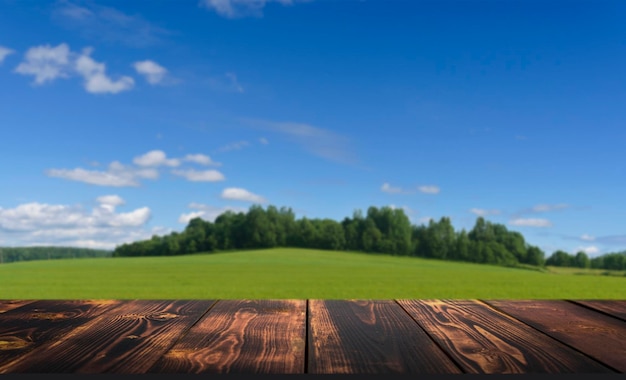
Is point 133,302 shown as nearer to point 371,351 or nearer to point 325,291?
point 371,351

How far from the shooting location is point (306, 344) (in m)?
1.36

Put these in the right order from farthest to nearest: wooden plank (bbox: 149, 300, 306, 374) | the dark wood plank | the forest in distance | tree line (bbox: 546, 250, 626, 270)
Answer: the forest in distance, tree line (bbox: 546, 250, 626, 270), the dark wood plank, wooden plank (bbox: 149, 300, 306, 374)

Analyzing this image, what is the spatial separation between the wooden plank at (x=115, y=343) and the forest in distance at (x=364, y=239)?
53631 mm

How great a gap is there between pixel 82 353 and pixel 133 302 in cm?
90

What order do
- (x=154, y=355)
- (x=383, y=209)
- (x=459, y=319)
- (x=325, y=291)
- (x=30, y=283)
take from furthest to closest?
(x=383, y=209) < (x=30, y=283) < (x=325, y=291) < (x=459, y=319) < (x=154, y=355)

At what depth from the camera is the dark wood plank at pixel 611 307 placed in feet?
6.47

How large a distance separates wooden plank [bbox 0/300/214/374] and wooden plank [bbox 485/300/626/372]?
1.15 metres

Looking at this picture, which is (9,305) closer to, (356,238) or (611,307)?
(611,307)

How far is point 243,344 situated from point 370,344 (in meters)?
0.35

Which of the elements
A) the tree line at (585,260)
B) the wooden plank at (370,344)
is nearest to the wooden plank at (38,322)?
the wooden plank at (370,344)

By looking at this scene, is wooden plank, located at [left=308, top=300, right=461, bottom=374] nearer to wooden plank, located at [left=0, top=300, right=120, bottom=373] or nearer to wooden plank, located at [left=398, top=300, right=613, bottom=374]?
wooden plank, located at [left=398, top=300, right=613, bottom=374]

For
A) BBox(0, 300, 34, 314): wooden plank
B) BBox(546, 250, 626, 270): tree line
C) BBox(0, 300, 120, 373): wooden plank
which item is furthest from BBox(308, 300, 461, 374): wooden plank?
BBox(546, 250, 626, 270): tree line

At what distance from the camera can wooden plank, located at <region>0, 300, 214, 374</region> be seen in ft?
3.80

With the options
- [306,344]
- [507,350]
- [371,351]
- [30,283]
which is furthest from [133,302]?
[30,283]
